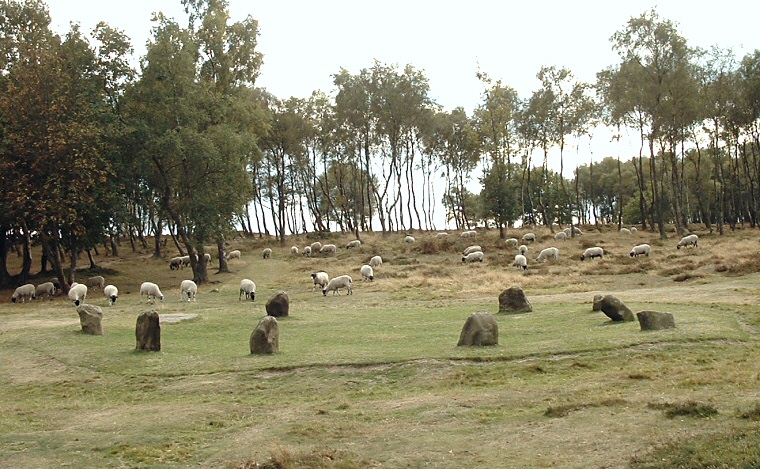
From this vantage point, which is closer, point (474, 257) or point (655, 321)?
point (655, 321)

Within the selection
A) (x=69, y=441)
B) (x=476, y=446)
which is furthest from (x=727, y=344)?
(x=69, y=441)

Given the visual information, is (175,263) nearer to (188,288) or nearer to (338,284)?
(188,288)

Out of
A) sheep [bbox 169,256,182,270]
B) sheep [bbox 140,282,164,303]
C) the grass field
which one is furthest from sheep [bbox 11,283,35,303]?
sheep [bbox 169,256,182,270]

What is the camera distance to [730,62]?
66750mm

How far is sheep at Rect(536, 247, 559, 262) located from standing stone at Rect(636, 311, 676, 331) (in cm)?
3189

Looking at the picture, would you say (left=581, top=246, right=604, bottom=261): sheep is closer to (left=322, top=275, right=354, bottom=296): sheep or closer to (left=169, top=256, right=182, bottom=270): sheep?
(left=322, top=275, right=354, bottom=296): sheep

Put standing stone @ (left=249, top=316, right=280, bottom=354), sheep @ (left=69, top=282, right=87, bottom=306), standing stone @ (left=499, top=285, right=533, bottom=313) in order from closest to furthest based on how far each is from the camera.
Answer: standing stone @ (left=249, top=316, right=280, bottom=354), standing stone @ (left=499, top=285, right=533, bottom=313), sheep @ (left=69, top=282, right=87, bottom=306)

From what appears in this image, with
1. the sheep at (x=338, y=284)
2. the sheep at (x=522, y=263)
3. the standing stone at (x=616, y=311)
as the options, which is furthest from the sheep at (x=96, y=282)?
the standing stone at (x=616, y=311)

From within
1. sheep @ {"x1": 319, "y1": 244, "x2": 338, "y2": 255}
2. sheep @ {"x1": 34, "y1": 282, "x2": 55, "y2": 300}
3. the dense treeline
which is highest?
the dense treeline

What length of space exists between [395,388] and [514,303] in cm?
1138

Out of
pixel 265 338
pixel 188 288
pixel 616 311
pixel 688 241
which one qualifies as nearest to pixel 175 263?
pixel 188 288

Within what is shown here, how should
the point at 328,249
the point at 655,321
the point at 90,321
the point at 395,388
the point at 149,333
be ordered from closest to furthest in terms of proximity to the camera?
the point at 395,388, the point at 655,321, the point at 149,333, the point at 90,321, the point at 328,249

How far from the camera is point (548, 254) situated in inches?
2035

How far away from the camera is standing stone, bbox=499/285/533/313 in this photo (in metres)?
25.7
